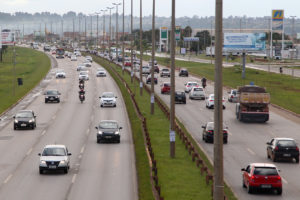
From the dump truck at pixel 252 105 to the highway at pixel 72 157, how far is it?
9.89 meters

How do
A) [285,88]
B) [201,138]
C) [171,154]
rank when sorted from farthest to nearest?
[285,88] → [201,138] → [171,154]

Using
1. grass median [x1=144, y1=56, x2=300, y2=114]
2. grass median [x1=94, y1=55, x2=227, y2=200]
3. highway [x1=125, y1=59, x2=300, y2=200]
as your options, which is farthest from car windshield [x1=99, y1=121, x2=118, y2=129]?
grass median [x1=144, y1=56, x2=300, y2=114]

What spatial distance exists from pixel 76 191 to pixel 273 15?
389 ft

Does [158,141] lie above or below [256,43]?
below

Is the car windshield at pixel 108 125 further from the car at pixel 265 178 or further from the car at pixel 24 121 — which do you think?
the car at pixel 265 178

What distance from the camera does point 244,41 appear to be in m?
125

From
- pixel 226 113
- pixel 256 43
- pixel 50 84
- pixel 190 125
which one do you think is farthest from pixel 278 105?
pixel 256 43

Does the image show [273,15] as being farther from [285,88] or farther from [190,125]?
[190,125]

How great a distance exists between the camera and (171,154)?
120ft

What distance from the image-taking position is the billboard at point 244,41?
124m

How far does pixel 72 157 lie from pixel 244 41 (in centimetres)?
8982

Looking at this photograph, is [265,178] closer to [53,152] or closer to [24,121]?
[53,152]

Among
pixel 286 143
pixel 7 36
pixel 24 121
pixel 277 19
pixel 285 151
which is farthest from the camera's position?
pixel 7 36

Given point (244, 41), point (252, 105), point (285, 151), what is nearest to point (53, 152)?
point (285, 151)
